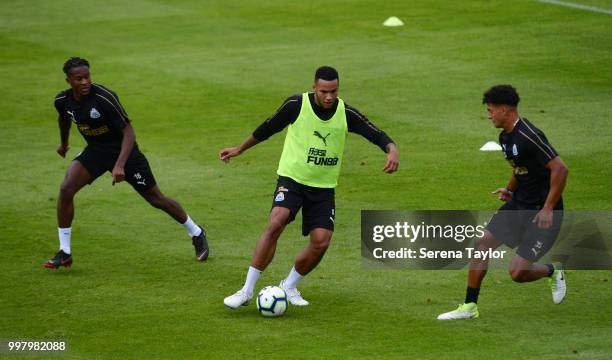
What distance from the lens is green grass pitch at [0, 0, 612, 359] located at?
1060 centimetres

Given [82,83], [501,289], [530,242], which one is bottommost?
[501,289]

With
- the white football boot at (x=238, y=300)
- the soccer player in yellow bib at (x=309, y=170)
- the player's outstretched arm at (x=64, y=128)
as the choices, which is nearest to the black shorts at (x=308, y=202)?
the soccer player in yellow bib at (x=309, y=170)

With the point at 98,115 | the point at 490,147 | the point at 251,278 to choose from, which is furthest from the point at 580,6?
the point at 251,278

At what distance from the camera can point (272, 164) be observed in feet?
57.8

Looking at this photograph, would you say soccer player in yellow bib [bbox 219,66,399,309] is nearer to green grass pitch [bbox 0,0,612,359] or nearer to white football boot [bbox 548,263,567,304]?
green grass pitch [bbox 0,0,612,359]

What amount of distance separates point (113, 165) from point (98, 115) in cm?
68

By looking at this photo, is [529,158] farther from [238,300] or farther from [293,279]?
[238,300]

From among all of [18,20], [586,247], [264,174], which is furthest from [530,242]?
[18,20]

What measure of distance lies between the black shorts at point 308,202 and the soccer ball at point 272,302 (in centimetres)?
73

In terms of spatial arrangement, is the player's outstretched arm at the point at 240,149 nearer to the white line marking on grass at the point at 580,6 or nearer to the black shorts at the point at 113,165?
the black shorts at the point at 113,165

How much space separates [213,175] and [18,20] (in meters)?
14.5

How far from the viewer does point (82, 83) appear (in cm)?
1259

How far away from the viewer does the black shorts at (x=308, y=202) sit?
11180 millimetres

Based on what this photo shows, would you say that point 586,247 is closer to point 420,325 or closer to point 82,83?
point 420,325
